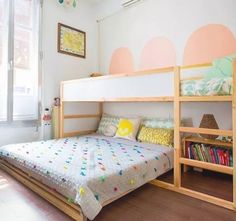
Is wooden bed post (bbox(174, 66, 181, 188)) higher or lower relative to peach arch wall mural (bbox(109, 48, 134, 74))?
lower

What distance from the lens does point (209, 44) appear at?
2439mm

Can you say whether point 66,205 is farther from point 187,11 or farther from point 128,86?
point 187,11

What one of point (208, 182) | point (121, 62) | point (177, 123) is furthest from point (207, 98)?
point (121, 62)

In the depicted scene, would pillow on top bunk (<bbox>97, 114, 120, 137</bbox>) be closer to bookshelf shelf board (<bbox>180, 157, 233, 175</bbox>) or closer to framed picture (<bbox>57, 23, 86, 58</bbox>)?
framed picture (<bbox>57, 23, 86, 58</bbox>)

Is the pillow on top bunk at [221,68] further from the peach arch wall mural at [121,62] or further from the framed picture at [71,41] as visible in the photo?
the framed picture at [71,41]

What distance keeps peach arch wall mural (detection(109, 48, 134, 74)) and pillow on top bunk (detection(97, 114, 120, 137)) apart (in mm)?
819

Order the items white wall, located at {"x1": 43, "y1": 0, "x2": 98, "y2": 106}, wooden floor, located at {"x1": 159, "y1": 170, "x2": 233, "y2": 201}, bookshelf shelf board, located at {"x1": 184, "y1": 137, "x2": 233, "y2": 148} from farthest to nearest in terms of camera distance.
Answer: white wall, located at {"x1": 43, "y1": 0, "x2": 98, "y2": 106} < bookshelf shelf board, located at {"x1": 184, "y1": 137, "x2": 233, "y2": 148} < wooden floor, located at {"x1": 159, "y1": 170, "x2": 233, "y2": 201}

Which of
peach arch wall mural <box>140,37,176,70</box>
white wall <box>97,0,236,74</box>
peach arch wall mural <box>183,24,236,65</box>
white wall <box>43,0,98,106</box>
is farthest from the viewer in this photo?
white wall <box>43,0,98,106</box>

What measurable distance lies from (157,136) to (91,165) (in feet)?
3.84

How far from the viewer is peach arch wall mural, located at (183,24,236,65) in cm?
230

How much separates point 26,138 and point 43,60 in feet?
3.95

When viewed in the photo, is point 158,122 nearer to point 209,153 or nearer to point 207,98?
point 209,153

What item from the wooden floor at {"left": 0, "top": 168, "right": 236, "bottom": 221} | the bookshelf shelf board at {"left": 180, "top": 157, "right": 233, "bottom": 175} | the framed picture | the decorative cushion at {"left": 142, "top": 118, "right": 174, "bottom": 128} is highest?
the framed picture

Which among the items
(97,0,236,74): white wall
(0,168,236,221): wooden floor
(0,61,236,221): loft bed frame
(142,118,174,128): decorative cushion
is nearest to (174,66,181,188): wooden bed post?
(0,61,236,221): loft bed frame
